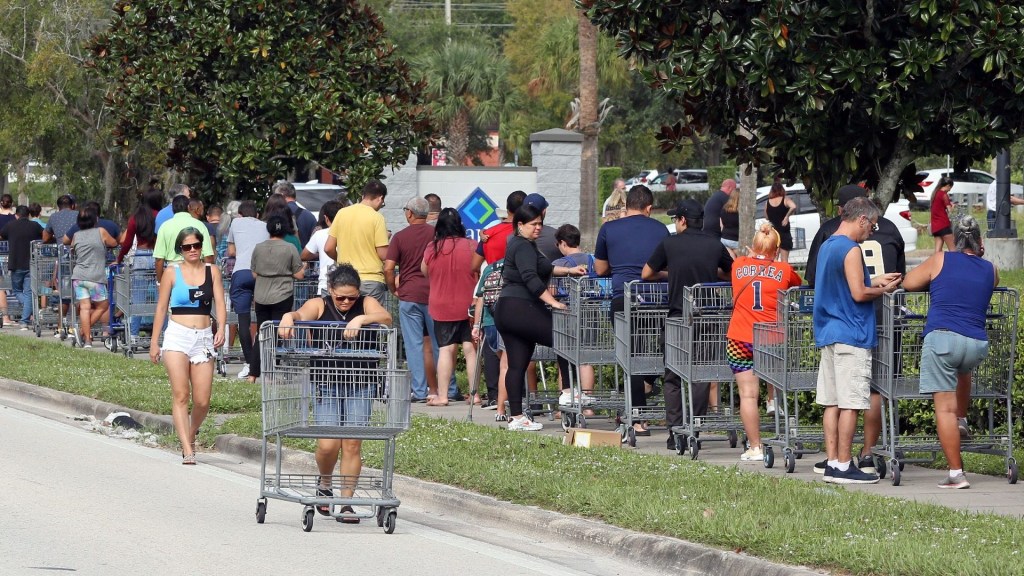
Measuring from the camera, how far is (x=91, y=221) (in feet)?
66.2

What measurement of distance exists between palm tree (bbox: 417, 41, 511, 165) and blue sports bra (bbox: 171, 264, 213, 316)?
131 ft

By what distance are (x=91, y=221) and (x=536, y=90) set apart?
3545cm

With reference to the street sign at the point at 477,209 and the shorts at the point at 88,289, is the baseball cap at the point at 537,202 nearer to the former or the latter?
the street sign at the point at 477,209

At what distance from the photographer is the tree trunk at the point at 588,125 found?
30.1m

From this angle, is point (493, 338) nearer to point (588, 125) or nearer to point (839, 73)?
point (839, 73)

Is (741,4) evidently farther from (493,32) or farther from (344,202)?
(493,32)

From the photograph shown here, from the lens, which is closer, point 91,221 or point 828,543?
point 828,543

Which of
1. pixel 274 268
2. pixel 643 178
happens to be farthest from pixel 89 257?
pixel 643 178

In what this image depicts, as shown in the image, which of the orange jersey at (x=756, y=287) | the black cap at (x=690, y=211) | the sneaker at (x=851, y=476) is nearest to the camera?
the sneaker at (x=851, y=476)

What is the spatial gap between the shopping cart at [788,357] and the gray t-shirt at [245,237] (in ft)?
24.2

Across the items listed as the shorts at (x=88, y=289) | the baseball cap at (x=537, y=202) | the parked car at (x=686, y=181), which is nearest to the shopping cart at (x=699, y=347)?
the baseball cap at (x=537, y=202)

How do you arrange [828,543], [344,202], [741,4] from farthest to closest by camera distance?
[344,202] → [741,4] → [828,543]

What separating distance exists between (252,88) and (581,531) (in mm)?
12527

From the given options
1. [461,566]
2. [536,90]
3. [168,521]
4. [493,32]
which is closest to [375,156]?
[168,521]
